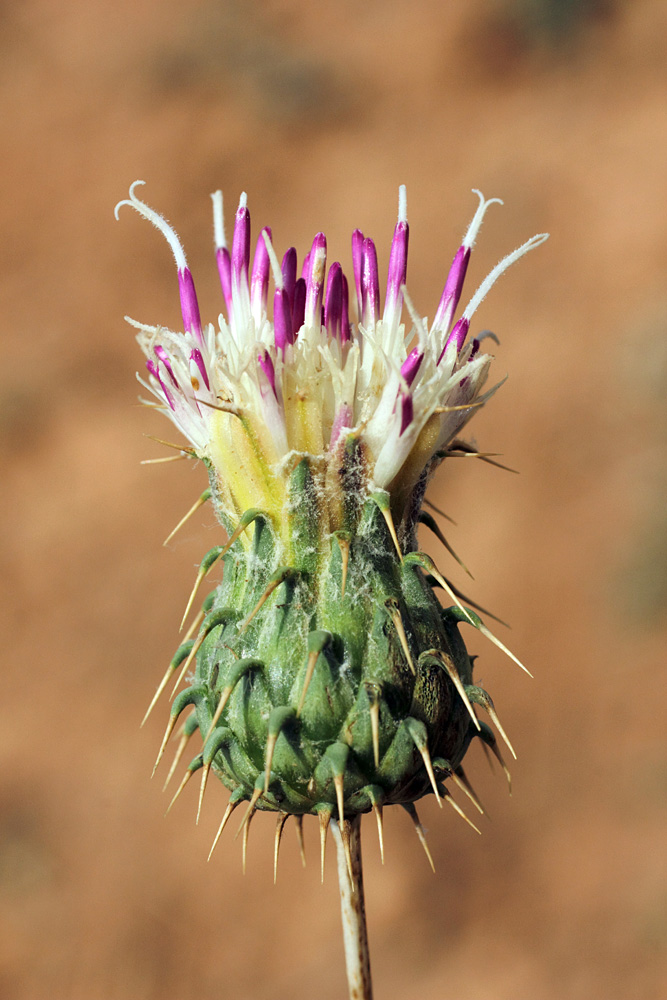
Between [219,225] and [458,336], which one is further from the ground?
[219,225]

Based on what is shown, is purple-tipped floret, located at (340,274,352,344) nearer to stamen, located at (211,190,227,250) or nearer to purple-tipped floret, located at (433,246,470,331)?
purple-tipped floret, located at (433,246,470,331)

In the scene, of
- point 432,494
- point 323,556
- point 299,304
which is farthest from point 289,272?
point 432,494


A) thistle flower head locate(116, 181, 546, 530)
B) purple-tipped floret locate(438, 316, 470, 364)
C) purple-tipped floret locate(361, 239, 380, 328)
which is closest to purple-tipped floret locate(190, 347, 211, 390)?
thistle flower head locate(116, 181, 546, 530)

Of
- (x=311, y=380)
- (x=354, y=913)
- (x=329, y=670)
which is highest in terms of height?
(x=311, y=380)

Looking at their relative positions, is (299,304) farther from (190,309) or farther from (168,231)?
(168,231)

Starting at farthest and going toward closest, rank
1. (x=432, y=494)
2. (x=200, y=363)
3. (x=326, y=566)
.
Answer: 1. (x=432, y=494)
2. (x=200, y=363)
3. (x=326, y=566)

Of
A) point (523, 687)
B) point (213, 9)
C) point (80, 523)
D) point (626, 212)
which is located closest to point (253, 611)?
point (523, 687)
